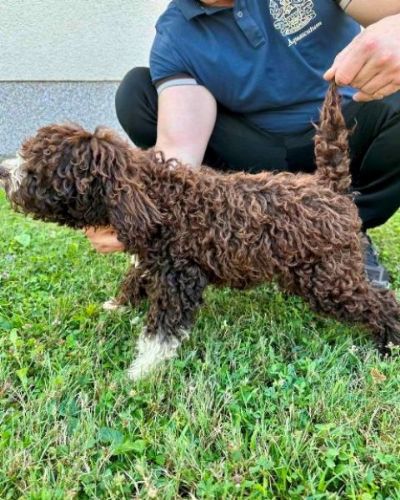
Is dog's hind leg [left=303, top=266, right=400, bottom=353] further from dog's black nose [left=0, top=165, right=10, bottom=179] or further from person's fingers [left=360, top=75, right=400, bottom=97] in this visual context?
dog's black nose [left=0, top=165, right=10, bottom=179]

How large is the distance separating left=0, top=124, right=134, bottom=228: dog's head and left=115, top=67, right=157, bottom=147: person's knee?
3.78 feet

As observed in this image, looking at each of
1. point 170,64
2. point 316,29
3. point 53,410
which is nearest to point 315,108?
point 316,29

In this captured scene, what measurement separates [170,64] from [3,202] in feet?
8.54

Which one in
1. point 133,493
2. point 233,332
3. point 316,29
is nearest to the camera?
point 133,493

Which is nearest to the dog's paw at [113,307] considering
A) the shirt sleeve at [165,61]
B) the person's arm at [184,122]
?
the person's arm at [184,122]

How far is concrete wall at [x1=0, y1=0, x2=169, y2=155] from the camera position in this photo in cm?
576

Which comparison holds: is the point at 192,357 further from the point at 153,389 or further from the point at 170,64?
the point at 170,64

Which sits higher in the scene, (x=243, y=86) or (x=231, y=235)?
(x=243, y=86)

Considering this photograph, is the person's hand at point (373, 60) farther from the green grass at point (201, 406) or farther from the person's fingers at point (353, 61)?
the green grass at point (201, 406)

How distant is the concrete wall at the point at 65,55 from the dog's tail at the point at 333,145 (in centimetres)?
405

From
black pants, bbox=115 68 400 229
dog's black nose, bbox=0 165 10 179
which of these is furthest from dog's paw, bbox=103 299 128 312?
black pants, bbox=115 68 400 229

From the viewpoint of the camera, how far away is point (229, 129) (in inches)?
127

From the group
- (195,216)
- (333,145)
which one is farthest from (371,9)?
(195,216)

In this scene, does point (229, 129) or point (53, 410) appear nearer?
point (53, 410)
